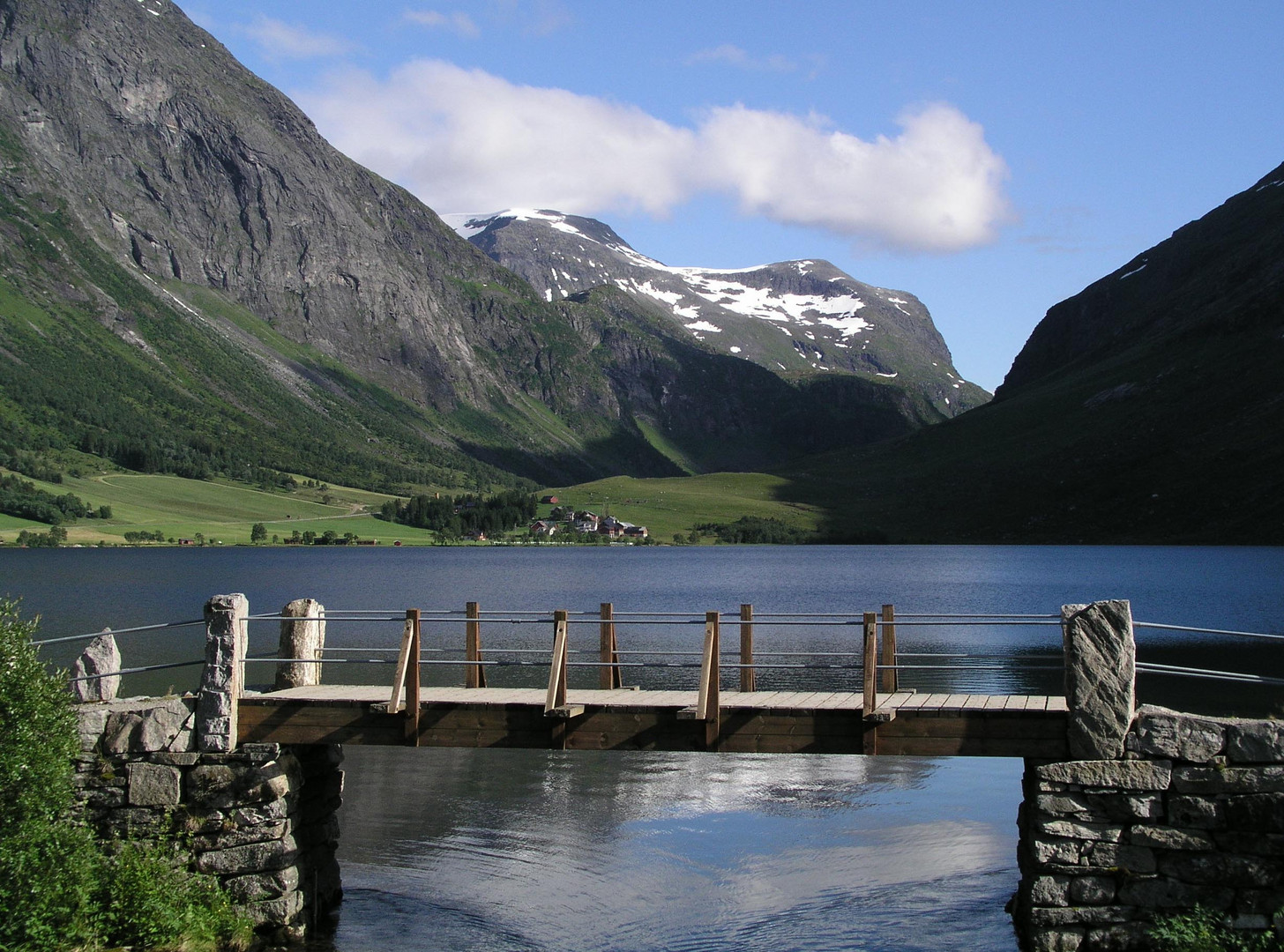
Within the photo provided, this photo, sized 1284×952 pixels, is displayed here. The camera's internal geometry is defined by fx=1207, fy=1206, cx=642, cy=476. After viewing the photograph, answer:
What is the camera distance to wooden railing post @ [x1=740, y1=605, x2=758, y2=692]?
859 inches


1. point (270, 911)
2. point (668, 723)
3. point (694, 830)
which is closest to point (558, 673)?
point (668, 723)

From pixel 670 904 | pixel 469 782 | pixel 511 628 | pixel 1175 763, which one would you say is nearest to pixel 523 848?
pixel 670 904

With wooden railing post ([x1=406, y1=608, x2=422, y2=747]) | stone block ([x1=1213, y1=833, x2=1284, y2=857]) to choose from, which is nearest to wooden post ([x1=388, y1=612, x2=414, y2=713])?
wooden railing post ([x1=406, y1=608, x2=422, y2=747])

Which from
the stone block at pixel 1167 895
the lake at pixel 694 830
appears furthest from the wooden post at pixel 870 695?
the stone block at pixel 1167 895

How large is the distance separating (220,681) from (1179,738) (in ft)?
48.9

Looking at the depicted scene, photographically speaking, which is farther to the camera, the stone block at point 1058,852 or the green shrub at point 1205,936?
the stone block at point 1058,852

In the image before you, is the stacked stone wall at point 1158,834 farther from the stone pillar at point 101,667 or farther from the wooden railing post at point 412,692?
the stone pillar at point 101,667

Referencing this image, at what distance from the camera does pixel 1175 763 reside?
17188 millimetres

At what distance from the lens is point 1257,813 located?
1672cm

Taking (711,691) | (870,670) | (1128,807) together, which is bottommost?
(1128,807)

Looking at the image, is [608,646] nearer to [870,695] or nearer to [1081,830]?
[870,695]

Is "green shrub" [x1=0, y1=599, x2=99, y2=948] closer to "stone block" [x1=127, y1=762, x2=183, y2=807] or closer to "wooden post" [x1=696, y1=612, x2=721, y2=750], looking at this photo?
"stone block" [x1=127, y1=762, x2=183, y2=807]

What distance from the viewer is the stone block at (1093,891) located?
56.8 feet

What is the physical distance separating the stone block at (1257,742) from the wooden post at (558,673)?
9983 mm
